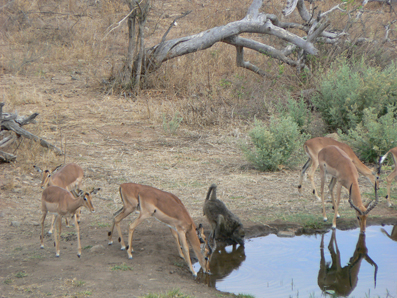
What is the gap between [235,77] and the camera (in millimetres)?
12484

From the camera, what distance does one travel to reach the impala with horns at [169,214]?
5016 millimetres

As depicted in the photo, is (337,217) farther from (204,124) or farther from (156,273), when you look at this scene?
(204,124)

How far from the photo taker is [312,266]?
17.8 ft

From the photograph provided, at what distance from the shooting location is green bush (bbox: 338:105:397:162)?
8.55 meters

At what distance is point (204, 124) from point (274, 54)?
9.85 feet

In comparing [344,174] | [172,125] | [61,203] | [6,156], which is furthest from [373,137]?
[6,156]

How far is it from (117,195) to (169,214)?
2.40 m

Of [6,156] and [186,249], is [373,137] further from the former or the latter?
[6,156]

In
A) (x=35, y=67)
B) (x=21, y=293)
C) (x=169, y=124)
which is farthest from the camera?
(x=35, y=67)

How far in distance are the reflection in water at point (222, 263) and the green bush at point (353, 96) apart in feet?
16.4

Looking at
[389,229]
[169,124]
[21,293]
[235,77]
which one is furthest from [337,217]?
[235,77]

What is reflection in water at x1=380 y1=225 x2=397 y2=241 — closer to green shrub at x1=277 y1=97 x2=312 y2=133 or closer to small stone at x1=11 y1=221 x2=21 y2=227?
green shrub at x1=277 y1=97 x2=312 y2=133

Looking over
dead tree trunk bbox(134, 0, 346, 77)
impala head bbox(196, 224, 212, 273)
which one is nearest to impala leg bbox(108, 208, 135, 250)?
impala head bbox(196, 224, 212, 273)

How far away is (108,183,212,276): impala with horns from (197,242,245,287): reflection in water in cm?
11
